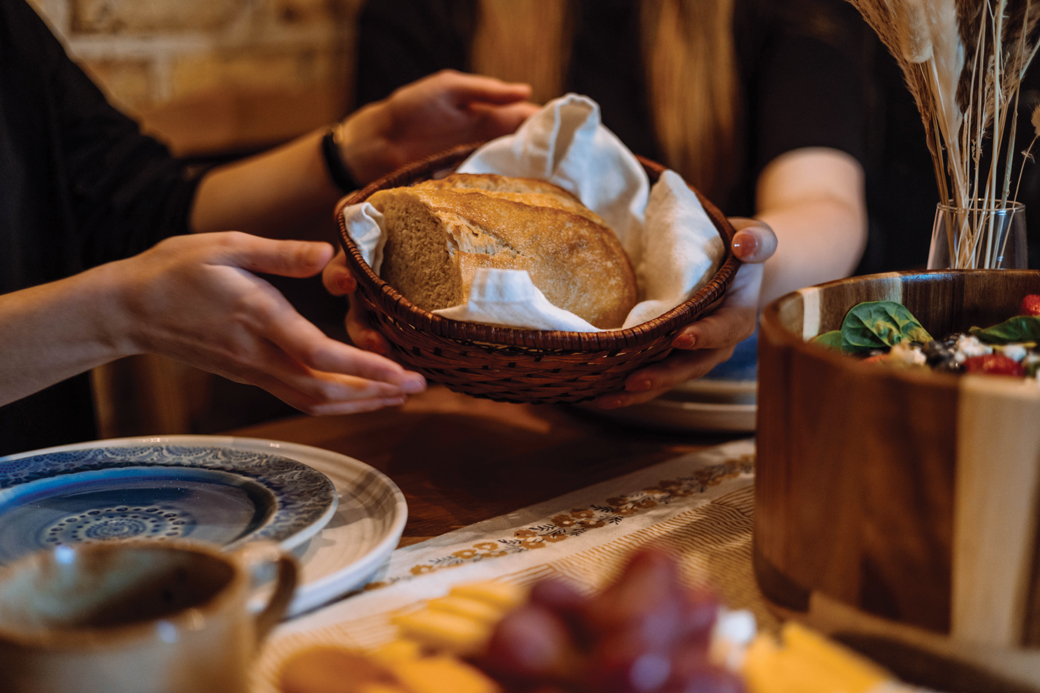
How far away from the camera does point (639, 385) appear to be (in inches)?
26.9

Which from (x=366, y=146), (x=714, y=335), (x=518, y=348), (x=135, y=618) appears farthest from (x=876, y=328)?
(x=366, y=146)

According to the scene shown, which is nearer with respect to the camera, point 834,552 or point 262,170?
point 834,552

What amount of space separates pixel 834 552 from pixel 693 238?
36cm

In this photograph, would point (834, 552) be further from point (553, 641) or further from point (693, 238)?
point (693, 238)

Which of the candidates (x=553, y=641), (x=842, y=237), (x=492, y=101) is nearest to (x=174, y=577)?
(x=553, y=641)

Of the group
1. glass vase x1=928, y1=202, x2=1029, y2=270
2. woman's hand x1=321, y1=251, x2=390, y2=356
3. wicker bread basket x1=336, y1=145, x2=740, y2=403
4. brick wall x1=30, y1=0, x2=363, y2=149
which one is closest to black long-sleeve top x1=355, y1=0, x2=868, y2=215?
brick wall x1=30, y1=0, x2=363, y2=149

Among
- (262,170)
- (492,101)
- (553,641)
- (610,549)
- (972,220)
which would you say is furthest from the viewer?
(262,170)

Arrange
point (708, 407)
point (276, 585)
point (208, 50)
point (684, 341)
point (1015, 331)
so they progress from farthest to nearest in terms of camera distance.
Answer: point (208, 50) < point (708, 407) < point (684, 341) < point (1015, 331) < point (276, 585)

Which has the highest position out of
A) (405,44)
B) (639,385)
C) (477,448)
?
(405,44)

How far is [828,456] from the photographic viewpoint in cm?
43

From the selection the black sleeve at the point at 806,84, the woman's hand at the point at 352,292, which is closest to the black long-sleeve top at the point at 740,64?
the black sleeve at the point at 806,84

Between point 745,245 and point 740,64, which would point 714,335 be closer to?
point 745,245

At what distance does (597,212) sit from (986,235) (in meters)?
0.37

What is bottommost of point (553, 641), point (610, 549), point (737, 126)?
point (610, 549)
